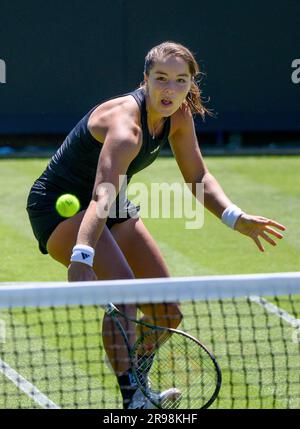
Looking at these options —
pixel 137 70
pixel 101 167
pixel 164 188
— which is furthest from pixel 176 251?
pixel 137 70

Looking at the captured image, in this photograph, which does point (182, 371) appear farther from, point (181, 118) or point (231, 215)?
point (181, 118)

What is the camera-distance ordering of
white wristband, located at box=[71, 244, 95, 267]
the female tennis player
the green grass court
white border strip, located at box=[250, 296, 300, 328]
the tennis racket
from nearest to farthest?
white wristband, located at box=[71, 244, 95, 267] < the female tennis player < the tennis racket < the green grass court < white border strip, located at box=[250, 296, 300, 328]

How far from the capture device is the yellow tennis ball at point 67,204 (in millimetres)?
5418

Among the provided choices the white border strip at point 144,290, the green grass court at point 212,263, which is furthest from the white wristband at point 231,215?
the white border strip at point 144,290

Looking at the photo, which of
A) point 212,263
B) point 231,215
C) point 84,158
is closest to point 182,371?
point 231,215

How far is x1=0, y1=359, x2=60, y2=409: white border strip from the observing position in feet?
18.0

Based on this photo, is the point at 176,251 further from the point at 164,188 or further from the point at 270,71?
the point at 270,71

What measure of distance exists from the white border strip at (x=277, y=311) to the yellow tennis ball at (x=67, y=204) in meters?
1.98

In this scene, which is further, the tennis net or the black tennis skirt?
the black tennis skirt

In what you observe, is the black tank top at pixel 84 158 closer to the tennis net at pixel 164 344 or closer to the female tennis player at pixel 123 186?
the female tennis player at pixel 123 186

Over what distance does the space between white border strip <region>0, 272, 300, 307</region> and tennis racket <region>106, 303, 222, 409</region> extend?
1.53ft

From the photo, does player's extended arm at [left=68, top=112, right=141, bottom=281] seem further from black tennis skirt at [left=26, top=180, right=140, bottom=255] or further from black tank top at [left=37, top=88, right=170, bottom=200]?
black tennis skirt at [left=26, top=180, right=140, bottom=255]

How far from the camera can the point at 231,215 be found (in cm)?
548

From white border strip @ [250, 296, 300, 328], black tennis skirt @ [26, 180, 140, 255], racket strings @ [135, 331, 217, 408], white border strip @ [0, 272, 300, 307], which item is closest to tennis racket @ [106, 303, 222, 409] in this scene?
racket strings @ [135, 331, 217, 408]
